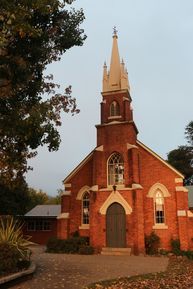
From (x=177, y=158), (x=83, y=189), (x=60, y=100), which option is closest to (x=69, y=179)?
(x=83, y=189)

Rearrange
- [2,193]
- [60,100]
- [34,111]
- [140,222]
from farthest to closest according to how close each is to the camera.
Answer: [2,193] → [140,222] → [60,100] → [34,111]

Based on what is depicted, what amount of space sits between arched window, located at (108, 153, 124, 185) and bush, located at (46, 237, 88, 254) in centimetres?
484

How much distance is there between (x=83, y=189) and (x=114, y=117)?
255 inches

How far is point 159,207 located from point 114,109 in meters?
8.76

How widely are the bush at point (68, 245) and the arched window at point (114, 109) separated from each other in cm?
1029

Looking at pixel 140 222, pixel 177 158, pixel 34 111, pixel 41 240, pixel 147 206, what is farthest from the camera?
pixel 177 158

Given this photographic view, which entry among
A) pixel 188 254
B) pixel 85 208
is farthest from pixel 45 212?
pixel 188 254

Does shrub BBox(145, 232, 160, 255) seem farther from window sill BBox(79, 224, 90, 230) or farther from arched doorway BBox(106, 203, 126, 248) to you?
window sill BBox(79, 224, 90, 230)

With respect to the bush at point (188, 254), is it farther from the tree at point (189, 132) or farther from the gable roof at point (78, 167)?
the tree at point (189, 132)

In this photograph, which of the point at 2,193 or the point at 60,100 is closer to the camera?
the point at 60,100

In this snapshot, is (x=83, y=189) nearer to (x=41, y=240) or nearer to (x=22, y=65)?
(x=41, y=240)

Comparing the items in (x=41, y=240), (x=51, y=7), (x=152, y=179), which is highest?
(x=51, y=7)

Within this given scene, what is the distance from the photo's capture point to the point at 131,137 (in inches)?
1006

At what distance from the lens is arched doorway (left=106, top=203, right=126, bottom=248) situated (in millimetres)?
23625
